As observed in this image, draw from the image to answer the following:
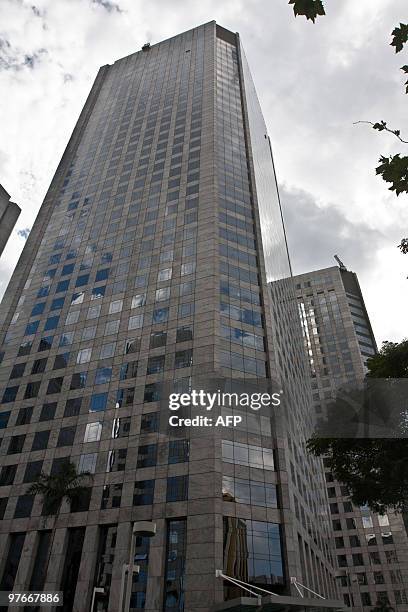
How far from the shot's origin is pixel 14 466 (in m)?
47.9

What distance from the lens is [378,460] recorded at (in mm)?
23609

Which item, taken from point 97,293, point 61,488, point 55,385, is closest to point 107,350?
point 55,385

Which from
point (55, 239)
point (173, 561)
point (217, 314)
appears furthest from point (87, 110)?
point (173, 561)

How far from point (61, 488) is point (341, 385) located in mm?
35286

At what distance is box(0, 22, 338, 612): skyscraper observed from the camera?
3794 cm

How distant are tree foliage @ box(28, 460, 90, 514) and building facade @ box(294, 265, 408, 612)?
2745 centimetres

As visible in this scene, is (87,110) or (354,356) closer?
(87,110)

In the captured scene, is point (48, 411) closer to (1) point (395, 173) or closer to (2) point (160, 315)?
(2) point (160, 315)

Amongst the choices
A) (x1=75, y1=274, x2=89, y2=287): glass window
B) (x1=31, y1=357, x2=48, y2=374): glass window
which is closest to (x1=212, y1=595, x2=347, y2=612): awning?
(x1=31, y1=357, x2=48, y2=374): glass window

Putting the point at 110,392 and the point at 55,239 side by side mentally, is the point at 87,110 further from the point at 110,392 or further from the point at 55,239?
the point at 110,392

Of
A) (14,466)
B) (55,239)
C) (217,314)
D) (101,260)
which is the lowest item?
(14,466)

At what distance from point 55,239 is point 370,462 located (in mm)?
60728

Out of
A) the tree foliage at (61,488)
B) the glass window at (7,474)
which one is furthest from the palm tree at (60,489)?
the glass window at (7,474)

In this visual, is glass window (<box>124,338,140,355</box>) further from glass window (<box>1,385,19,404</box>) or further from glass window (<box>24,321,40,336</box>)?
glass window (<box>24,321,40,336</box>)
